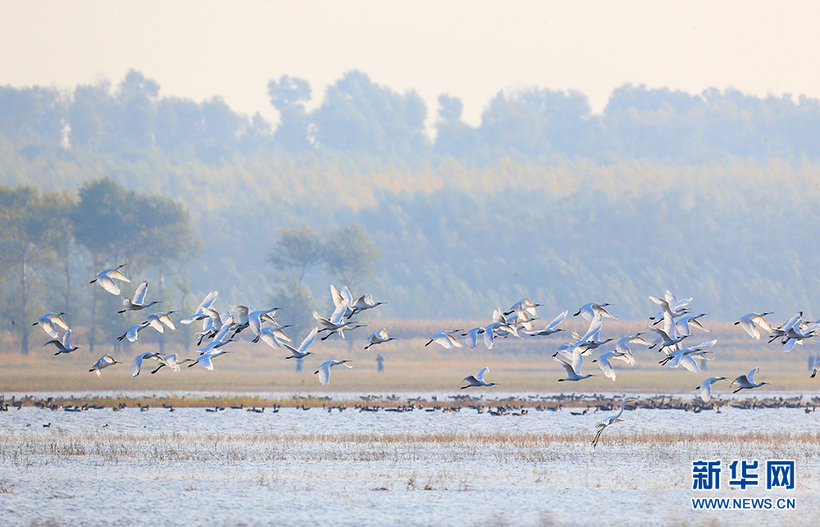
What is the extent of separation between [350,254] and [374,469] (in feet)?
225

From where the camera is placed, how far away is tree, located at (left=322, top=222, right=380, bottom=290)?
97438 millimetres

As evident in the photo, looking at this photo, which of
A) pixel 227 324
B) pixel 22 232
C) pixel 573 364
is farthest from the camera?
pixel 22 232

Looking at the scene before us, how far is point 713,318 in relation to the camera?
131 m

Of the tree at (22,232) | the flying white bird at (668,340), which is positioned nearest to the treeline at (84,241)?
the tree at (22,232)

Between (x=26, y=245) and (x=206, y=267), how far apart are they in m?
48.4

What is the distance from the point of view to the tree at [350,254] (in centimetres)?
9744

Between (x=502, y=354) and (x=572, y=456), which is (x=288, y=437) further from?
(x=502, y=354)

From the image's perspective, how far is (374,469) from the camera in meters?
29.2

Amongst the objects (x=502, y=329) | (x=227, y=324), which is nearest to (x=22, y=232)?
(x=227, y=324)

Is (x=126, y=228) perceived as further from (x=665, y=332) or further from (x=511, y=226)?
(x=665, y=332)

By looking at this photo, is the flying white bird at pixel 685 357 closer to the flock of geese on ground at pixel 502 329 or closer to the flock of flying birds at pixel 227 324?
the flock of geese on ground at pixel 502 329

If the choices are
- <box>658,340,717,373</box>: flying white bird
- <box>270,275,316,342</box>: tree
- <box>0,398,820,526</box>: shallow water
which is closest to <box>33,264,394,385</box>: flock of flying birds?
<box>0,398,820,526</box>: shallow water

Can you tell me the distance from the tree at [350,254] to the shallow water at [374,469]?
53927 mm

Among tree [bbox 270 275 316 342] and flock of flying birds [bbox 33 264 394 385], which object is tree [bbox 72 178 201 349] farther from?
flock of flying birds [bbox 33 264 394 385]
